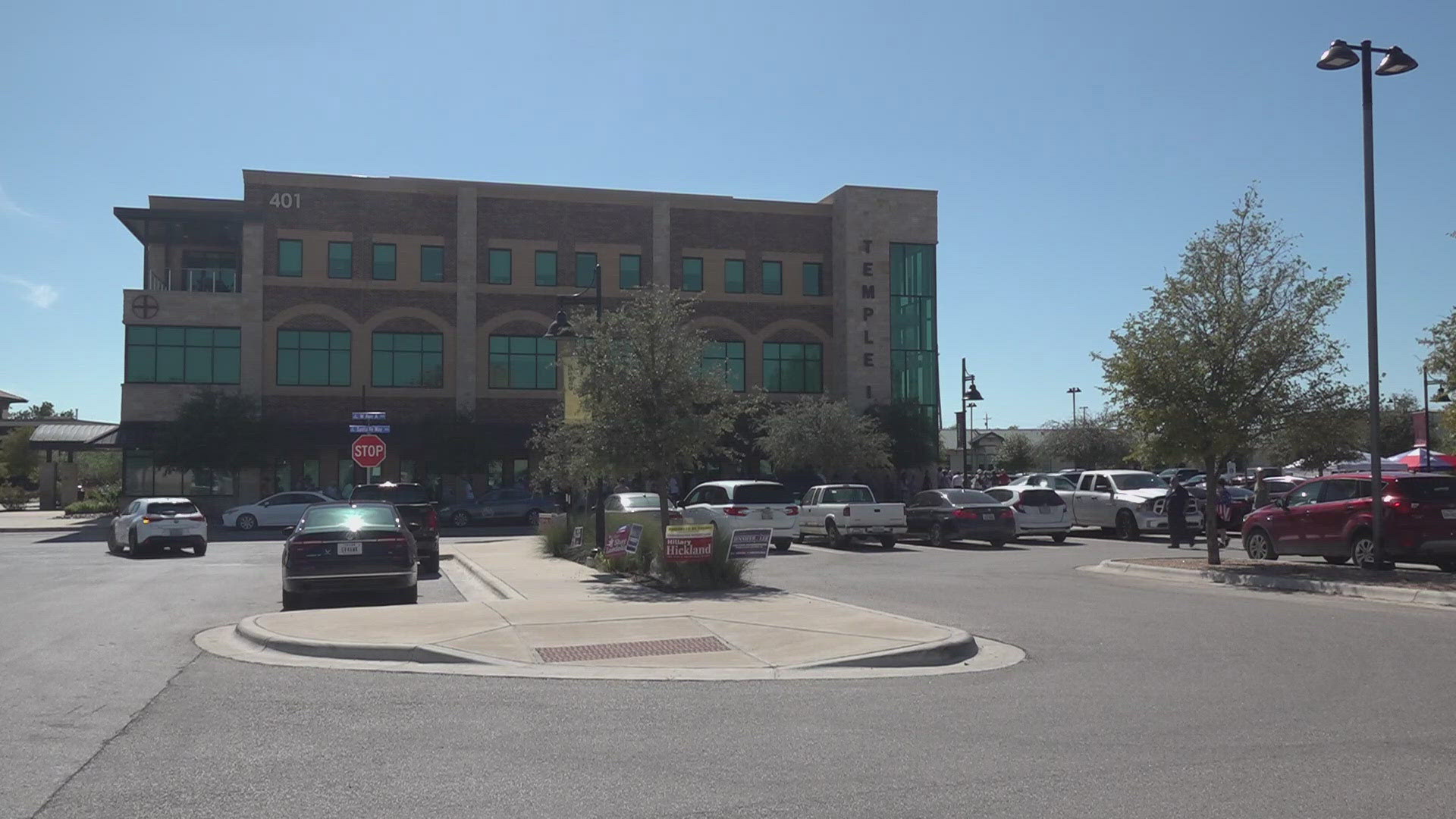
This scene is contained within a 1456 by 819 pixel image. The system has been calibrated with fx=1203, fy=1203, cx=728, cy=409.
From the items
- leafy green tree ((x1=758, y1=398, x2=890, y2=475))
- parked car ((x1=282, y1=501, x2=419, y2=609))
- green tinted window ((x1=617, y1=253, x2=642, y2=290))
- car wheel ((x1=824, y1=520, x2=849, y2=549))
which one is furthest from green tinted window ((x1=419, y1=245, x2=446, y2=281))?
parked car ((x1=282, y1=501, x2=419, y2=609))

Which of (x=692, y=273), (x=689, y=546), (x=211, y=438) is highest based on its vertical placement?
(x=692, y=273)

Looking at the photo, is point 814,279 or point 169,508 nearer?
point 169,508

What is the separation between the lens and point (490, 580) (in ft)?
62.4

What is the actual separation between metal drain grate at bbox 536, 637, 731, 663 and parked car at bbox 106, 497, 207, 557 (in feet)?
61.2

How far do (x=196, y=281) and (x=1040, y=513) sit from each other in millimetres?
34430

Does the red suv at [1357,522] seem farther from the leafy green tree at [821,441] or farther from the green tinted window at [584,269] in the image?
the green tinted window at [584,269]

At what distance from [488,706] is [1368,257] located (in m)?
15.7

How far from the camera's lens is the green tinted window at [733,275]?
5194 cm

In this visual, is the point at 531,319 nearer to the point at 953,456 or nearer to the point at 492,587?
the point at 492,587

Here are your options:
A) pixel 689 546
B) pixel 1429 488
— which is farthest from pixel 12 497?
pixel 1429 488

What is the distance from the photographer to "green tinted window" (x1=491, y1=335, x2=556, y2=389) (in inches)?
1951

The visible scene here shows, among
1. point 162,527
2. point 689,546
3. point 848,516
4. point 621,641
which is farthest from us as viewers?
point 848,516

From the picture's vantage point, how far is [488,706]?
8.66 meters

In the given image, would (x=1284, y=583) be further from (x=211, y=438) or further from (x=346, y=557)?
(x=211, y=438)
